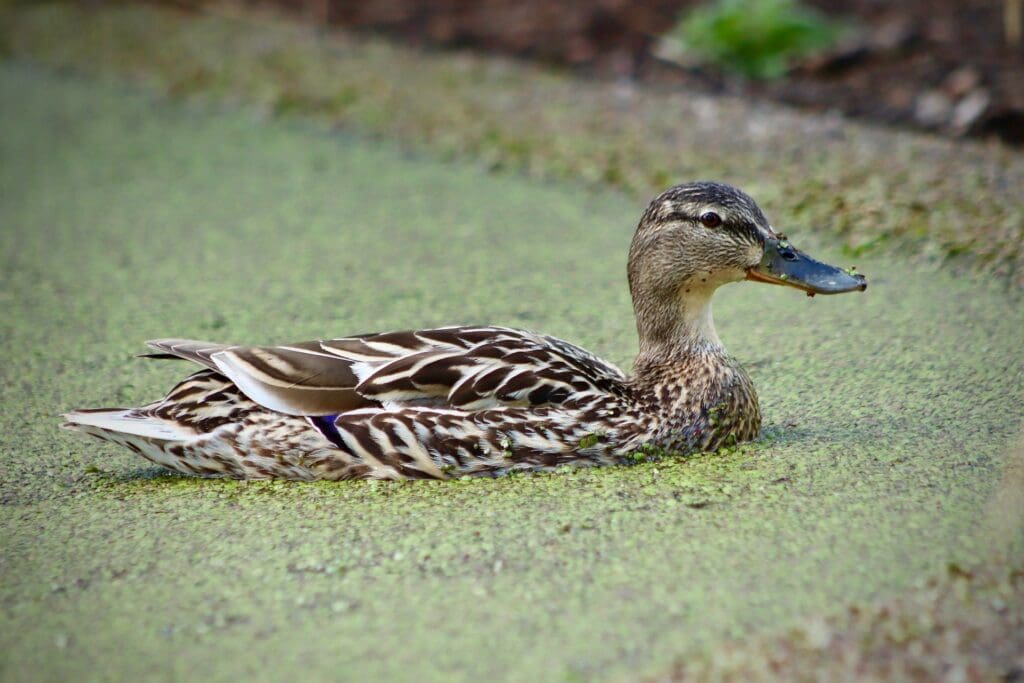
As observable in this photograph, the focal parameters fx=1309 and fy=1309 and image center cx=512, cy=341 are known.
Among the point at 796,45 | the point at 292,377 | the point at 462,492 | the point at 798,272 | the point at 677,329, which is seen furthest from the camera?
the point at 796,45

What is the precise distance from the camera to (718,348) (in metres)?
3.60

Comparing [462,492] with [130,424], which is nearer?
[462,492]

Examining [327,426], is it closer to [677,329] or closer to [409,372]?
[409,372]

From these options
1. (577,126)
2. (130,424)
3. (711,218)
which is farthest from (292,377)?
(577,126)

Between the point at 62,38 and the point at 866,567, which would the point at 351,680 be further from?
the point at 62,38

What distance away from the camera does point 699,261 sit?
3.58 m

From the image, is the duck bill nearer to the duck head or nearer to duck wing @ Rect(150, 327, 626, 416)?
the duck head

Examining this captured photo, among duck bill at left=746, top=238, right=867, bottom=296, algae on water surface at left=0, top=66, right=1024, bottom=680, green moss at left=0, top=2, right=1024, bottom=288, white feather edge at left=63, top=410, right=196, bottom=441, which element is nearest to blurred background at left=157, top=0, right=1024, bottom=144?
green moss at left=0, top=2, right=1024, bottom=288

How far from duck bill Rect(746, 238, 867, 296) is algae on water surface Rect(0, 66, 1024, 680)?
0.41m

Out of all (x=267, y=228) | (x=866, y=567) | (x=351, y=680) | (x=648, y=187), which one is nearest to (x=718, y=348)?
(x=866, y=567)

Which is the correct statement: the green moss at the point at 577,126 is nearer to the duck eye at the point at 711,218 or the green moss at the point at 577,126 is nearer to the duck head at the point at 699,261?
the duck head at the point at 699,261

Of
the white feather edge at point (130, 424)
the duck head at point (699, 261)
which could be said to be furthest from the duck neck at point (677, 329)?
the white feather edge at point (130, 424)

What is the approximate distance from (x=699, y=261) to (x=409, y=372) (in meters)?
0.86

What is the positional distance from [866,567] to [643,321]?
113 centimetres
